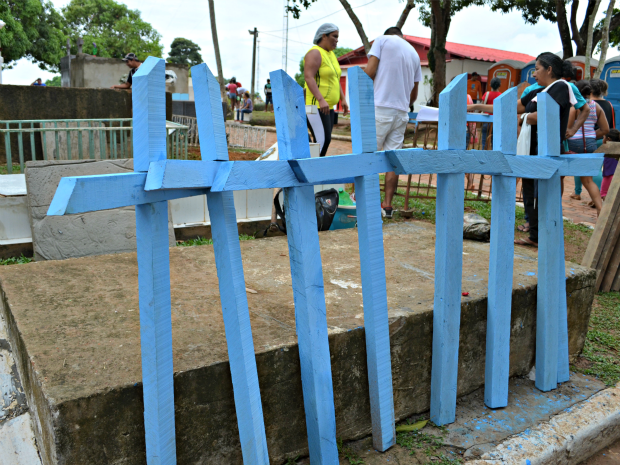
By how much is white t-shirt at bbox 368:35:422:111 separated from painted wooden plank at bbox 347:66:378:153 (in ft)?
12.1

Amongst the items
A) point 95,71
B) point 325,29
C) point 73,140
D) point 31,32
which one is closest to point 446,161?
point 325,29

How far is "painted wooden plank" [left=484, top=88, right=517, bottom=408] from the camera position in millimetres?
2396

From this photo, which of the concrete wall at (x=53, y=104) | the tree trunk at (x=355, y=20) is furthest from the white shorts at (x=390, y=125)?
the tree trunk at (x=355, y=20)

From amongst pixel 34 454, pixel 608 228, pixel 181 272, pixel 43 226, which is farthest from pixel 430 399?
pixel 43 226

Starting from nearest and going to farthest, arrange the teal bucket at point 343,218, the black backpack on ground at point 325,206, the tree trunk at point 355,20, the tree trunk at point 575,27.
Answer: the black backpack on ground at point 325,206
the teal bucket at point 343,218
the tree trunk at point 355,20
the tree trunk at point 575,27

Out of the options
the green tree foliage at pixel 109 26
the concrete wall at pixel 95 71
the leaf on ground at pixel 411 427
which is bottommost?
the leaf on ground at pixel 411 427

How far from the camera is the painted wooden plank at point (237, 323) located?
1630mm

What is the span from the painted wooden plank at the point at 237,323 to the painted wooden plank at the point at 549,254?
1.71 meters

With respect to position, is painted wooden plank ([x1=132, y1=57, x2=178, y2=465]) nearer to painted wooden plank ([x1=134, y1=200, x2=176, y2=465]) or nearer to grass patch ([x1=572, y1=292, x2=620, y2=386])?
painted wooden plank ([x1=134, y1=200, x2=176, y2=465])

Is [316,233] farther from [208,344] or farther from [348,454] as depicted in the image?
[348,454]

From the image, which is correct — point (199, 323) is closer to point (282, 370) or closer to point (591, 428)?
point (282, 370)

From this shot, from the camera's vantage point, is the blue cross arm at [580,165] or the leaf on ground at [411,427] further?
the blue cross arm at [580,165]

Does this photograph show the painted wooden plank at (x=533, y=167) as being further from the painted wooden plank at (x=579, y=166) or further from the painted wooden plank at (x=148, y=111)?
the painted wooden plank at (x=148, y=111)

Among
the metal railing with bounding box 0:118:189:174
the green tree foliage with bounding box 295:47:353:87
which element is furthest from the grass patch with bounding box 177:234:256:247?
the green tree foliage with bounding box 295:47:353:87
